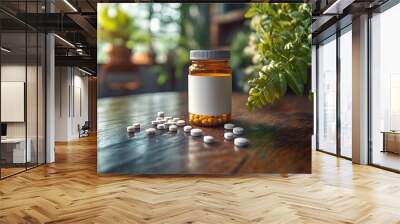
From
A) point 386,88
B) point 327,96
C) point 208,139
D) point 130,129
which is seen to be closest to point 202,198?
point 208,139

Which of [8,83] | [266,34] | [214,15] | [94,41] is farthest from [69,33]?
[266,34]

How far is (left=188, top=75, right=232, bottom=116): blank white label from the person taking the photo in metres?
5.35

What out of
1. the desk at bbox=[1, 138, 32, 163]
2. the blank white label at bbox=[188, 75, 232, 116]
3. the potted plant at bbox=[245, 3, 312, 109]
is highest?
the potted plant at bbox=[245, 3, 312, 109]

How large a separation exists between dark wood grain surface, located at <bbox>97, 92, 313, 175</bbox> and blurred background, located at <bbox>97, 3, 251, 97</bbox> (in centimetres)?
18

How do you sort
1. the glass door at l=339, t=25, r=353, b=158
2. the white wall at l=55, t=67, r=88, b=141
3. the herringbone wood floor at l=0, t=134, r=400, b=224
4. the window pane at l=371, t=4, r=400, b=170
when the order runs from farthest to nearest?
the white wall at l=55, t=67, r=88, b=141, the glass door at l=339, t=25, r=353, b=158, the window pane at l=371, t=4, r=400, b=170, the herringbone wood floor at l=0, t=134, r=400, b=224

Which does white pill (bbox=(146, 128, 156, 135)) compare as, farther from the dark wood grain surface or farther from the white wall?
the white wall

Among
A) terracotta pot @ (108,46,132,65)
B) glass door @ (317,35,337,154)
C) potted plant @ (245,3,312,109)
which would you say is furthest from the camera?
glass door @ (317,35,337,154)

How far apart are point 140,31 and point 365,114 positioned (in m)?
4.06

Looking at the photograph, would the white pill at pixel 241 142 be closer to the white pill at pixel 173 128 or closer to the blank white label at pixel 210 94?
the blank white label at pixel 210 94

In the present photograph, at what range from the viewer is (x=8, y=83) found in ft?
19.3

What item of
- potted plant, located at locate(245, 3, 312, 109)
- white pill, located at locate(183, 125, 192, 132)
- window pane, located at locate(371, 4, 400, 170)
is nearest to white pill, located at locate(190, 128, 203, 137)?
white pill, located at locate(183, 125, 192, 132)

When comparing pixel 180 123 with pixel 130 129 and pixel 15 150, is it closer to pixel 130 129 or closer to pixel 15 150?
pixel 130 129

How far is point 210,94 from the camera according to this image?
17.6 ft

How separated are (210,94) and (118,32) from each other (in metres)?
1.39
